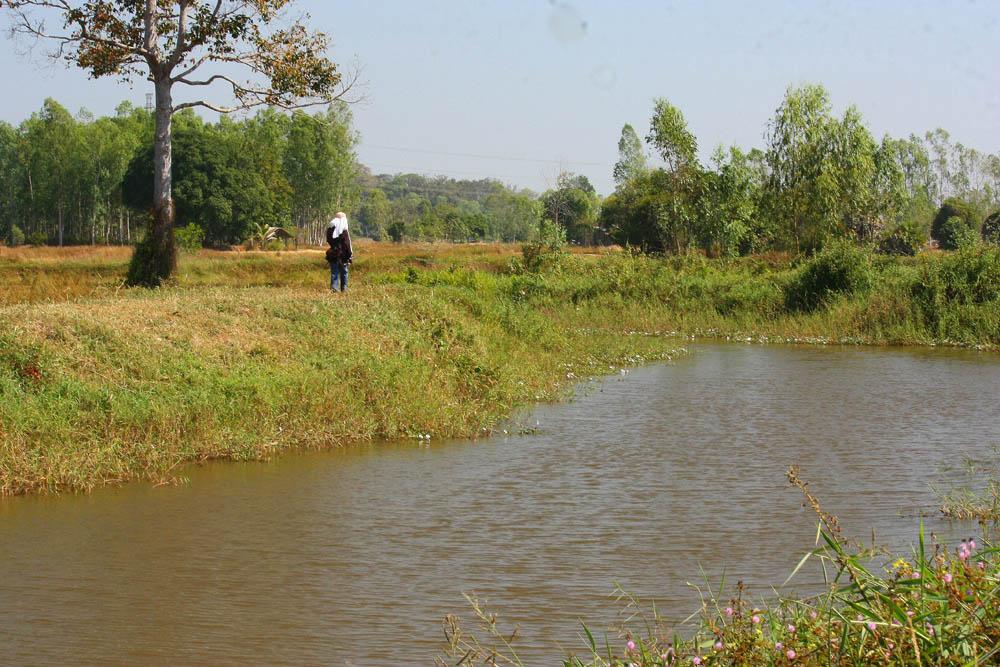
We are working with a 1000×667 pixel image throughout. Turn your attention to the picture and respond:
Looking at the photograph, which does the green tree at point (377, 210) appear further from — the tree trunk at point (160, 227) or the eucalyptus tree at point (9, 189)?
the tree trunk at point (160, 227)

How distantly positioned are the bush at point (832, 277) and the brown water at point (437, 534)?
13.7 meters

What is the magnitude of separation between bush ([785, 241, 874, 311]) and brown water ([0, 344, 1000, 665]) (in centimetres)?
1367

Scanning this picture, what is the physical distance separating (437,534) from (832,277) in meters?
21.1

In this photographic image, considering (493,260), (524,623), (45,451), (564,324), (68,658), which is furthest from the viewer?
(493,260)

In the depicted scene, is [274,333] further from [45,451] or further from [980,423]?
[980,423]

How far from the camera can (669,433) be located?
1184 cm

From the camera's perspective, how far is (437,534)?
293 inches

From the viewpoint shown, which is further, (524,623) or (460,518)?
(460,518)

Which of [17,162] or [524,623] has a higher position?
[17,162]

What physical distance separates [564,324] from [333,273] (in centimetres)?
906

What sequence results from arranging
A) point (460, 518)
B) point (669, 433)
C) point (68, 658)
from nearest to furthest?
point (68, 658), point (460, 518), point (669, 433)

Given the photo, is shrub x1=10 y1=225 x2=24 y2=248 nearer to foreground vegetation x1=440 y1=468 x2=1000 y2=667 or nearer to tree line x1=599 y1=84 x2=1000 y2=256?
tree line x1=599 y1=84 x2=1000 y2=256

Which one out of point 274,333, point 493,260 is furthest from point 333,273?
point 493,260

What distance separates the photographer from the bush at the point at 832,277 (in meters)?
25.8
